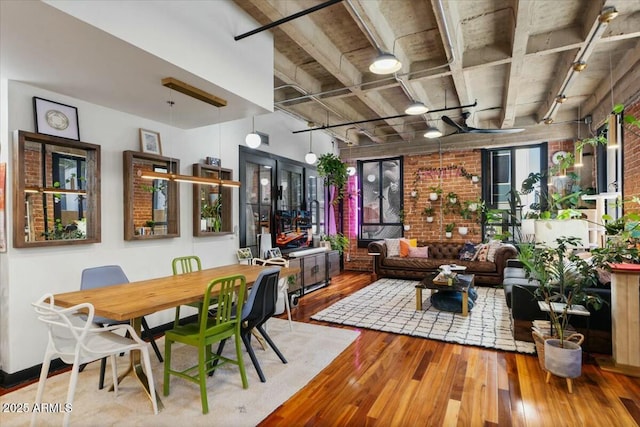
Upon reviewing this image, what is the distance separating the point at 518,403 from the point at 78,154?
174 inches

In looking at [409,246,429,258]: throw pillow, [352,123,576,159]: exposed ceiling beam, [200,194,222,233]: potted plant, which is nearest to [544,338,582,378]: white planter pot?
[200,194,222,233]: potted plant

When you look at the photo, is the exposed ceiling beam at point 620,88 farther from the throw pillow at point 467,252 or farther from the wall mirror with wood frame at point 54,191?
the wall mirror with wood frame at point 54,191

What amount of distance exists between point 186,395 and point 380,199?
22.1 ft

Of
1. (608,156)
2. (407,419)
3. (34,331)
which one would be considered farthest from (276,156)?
(608,156)

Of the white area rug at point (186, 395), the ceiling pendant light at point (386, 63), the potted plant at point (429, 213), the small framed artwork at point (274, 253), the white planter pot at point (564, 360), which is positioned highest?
the ceiling pendant light at point (386, 63)

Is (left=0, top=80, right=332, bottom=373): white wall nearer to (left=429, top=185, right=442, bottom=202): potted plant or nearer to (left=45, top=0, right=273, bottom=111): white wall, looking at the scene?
(left=45, top=0, right=273, bottom=111): white wall

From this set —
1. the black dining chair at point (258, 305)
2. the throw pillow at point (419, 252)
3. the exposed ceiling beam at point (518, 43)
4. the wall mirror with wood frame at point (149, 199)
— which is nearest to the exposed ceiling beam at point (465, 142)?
the exposed ceiling beam at point (518, 43)

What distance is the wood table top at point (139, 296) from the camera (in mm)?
Result: 2154

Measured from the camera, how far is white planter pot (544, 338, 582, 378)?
2609 millimetres

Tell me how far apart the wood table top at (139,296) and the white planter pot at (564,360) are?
8.54 feet

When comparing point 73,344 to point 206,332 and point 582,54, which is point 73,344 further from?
point 582,54

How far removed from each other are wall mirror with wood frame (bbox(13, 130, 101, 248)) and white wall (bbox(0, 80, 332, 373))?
0.08 meters

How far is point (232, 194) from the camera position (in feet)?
16.5

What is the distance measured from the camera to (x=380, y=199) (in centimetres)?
854
